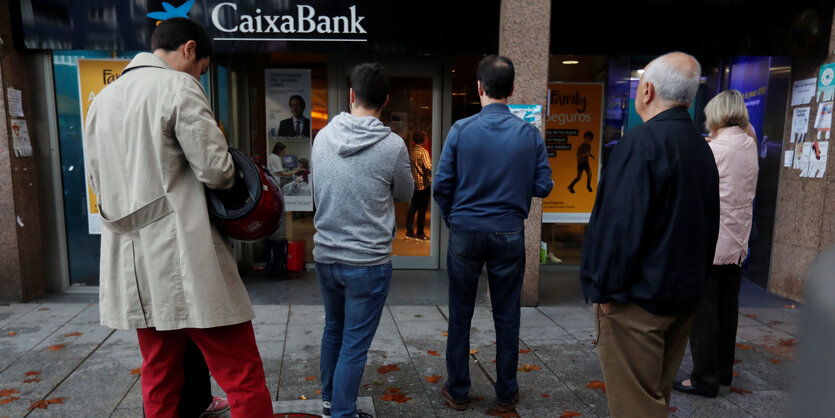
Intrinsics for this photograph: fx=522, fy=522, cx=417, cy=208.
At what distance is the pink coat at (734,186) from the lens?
3.40m

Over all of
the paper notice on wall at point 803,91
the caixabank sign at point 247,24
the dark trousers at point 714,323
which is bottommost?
the dark trousers at point 714,323

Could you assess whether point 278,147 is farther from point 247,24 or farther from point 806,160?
point 806,160

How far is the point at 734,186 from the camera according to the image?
135 inches

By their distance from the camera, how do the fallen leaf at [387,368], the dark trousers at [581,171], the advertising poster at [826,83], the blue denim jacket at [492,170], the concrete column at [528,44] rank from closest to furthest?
the blue denim jacket at [492,170] < the fallen leaf at [387,368] < the concrete column at [528,44] < the advertising poster at [826,83] < the dark trousers at [581,171]

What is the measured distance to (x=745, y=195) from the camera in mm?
3465

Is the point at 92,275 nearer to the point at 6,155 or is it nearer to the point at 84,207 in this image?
the point at 84,207

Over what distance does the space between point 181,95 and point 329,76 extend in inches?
196

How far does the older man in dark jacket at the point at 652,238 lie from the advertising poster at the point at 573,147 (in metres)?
5.08

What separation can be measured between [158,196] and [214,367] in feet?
2.68

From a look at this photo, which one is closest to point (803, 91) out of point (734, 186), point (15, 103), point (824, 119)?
point (824, 119)

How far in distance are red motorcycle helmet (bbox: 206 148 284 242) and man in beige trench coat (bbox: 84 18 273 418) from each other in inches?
2.2

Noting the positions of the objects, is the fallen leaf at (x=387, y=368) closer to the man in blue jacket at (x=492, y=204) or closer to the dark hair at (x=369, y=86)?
the man in blue jacket at (x=492, y=204)

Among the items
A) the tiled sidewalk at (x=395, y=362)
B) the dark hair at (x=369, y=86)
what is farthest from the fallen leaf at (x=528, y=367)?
the dark hair at (x=369, y=86)

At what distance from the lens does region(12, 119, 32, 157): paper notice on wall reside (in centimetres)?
539
